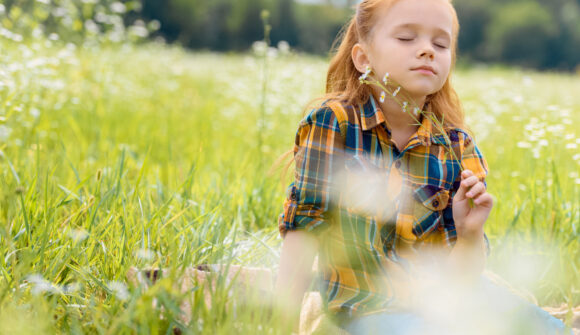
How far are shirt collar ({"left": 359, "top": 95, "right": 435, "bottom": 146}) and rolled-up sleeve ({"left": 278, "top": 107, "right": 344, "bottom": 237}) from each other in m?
0.09

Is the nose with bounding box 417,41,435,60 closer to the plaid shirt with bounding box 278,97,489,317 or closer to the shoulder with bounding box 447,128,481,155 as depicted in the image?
the plaid shirt with bounding box 278,97,489,317

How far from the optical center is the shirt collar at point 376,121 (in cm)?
152

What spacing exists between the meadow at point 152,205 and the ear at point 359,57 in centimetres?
55

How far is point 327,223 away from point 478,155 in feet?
1.83

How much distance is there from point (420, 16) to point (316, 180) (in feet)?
1.80

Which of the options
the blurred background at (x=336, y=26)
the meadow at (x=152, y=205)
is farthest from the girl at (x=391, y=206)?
the blurred background at (x=336, y=26)

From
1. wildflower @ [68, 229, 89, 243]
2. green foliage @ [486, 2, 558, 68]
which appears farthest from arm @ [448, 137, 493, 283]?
green foliage @ [486, 2, 558, 68]

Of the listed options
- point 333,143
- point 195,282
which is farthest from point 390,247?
point 195,282

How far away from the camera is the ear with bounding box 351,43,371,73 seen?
5.32 ft

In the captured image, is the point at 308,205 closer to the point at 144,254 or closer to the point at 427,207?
the point at 427,207

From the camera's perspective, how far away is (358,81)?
1.67 meters

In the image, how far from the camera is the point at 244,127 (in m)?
4.55

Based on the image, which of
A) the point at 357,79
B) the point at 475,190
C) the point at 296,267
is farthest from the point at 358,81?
the point at 296,267

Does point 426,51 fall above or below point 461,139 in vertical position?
above
